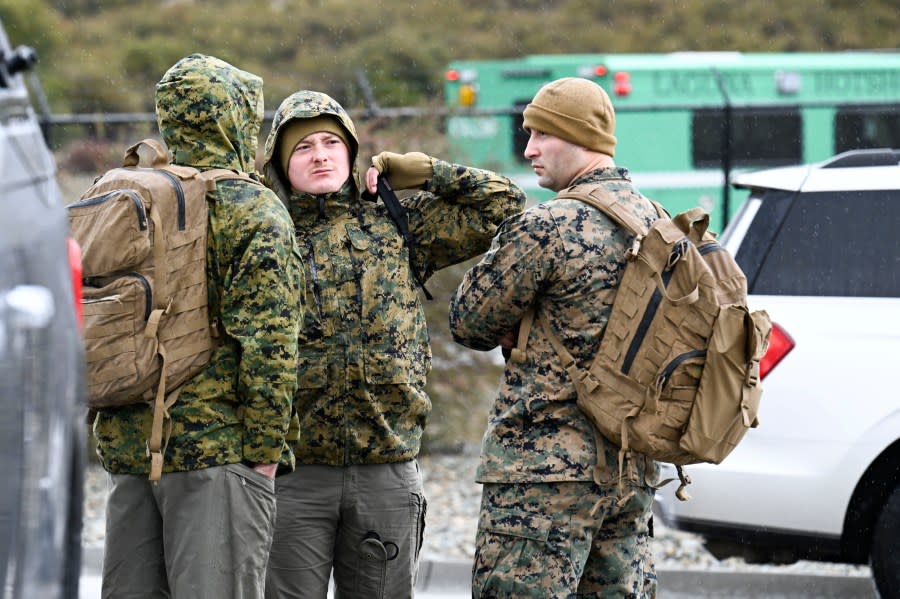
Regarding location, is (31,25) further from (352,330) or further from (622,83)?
(352,330)

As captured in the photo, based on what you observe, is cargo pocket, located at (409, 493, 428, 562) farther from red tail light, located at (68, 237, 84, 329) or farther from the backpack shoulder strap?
red tail light, located at (68, 237, 84, 329)

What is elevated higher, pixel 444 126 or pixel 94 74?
pixel 444 126

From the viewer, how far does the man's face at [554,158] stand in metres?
3.72

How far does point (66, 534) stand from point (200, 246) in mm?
1246

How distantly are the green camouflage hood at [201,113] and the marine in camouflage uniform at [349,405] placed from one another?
37 centimetres

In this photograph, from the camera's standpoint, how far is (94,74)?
35.5m

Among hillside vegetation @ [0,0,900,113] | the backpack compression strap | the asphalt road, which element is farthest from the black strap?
hillside vegetation @ [0,0,900,113]

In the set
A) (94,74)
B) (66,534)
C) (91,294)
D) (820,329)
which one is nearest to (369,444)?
(91,294)

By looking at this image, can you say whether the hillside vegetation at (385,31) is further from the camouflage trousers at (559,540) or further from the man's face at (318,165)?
the camouflage trousers at (559,540)

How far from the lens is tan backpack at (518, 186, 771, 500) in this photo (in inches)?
136

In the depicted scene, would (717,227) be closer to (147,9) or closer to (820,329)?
(820,329)

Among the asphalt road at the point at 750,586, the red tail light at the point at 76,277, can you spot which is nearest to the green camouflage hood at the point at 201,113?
the red tail light at the point at 76,277

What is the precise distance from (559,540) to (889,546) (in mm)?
2063

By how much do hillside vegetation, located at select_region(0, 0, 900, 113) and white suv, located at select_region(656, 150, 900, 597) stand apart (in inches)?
1177
